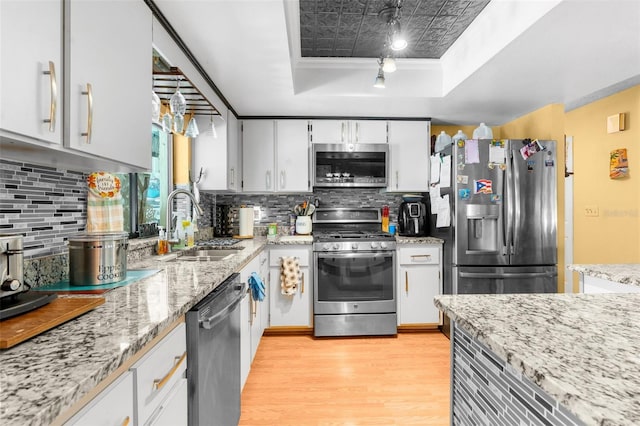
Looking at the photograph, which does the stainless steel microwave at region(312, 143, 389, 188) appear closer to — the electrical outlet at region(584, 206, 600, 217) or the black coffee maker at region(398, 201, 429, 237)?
the black coffee maker at region(398, 201, 429, 237)

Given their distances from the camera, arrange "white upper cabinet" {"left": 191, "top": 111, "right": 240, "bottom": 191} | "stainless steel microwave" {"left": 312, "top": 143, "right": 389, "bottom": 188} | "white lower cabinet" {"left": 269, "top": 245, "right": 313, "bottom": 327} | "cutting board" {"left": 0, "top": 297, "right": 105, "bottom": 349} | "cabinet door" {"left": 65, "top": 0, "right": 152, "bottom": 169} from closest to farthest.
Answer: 1. "cutting board" {"left": 0, "top": 297, "right": 105, "bottom": 349}
2. "cabinet door" {"left": 65, "top": 0, "right": 152, "bottom": 169}
3. "white upper cabinet" {"left": 191, "top": 111, "right": 240, "bottom": 191}
4. "white lower cabinet" {"left": 269, "top": 245, "right": 313, "bottom": 327}
5. "stainless steel microwave" {"left": 312, "top": 143, "right": 389, "bottom": 188}

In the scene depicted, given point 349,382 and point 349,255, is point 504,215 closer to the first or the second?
point 349,255

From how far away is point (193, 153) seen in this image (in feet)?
9.22

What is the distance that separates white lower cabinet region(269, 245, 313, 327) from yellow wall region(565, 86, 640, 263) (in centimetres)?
308

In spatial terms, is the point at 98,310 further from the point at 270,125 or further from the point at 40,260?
the point at 270,125

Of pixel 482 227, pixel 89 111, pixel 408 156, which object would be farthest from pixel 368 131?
pixel 89 111

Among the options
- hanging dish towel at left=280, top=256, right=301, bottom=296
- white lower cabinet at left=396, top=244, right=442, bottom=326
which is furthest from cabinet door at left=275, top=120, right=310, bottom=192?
white lower cabinet at left=396, top=244, right=442, bottom=326

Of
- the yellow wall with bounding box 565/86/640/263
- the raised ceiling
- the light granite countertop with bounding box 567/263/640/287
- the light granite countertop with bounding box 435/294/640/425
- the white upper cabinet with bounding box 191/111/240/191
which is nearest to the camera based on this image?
the light granite countertop with bounding box 435/294/640/425

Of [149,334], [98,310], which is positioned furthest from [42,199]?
[149,334]

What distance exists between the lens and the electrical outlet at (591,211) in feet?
11.7

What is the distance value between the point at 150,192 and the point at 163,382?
1.62 meters

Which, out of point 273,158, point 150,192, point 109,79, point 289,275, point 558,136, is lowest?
point 289,275

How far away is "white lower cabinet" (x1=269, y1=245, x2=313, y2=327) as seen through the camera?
120 inches

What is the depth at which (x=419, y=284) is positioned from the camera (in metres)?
3.11
